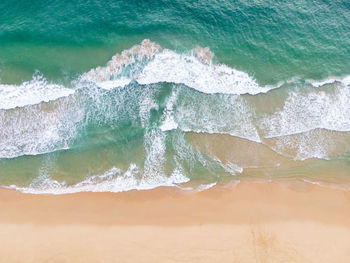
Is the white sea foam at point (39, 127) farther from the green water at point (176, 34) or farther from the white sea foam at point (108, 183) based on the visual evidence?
the green water at point (176, 34)

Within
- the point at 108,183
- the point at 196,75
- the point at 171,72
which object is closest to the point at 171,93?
the point at 171,72

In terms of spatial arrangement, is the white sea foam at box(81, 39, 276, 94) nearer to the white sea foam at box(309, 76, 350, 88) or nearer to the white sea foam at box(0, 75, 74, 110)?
the white sea foam at box(0, 75, 74, 110)

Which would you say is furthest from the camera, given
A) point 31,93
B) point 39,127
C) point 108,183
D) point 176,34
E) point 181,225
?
point 176,34

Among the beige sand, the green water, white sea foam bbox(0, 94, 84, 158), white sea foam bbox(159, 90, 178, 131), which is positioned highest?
the green water

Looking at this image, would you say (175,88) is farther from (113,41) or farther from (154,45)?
(113,41)

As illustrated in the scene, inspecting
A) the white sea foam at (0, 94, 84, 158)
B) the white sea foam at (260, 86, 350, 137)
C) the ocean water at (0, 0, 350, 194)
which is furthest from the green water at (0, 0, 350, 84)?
the white sea foam at (0, 94, 84, 158)

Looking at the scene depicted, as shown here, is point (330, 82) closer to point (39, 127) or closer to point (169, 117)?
point (169, 117)
